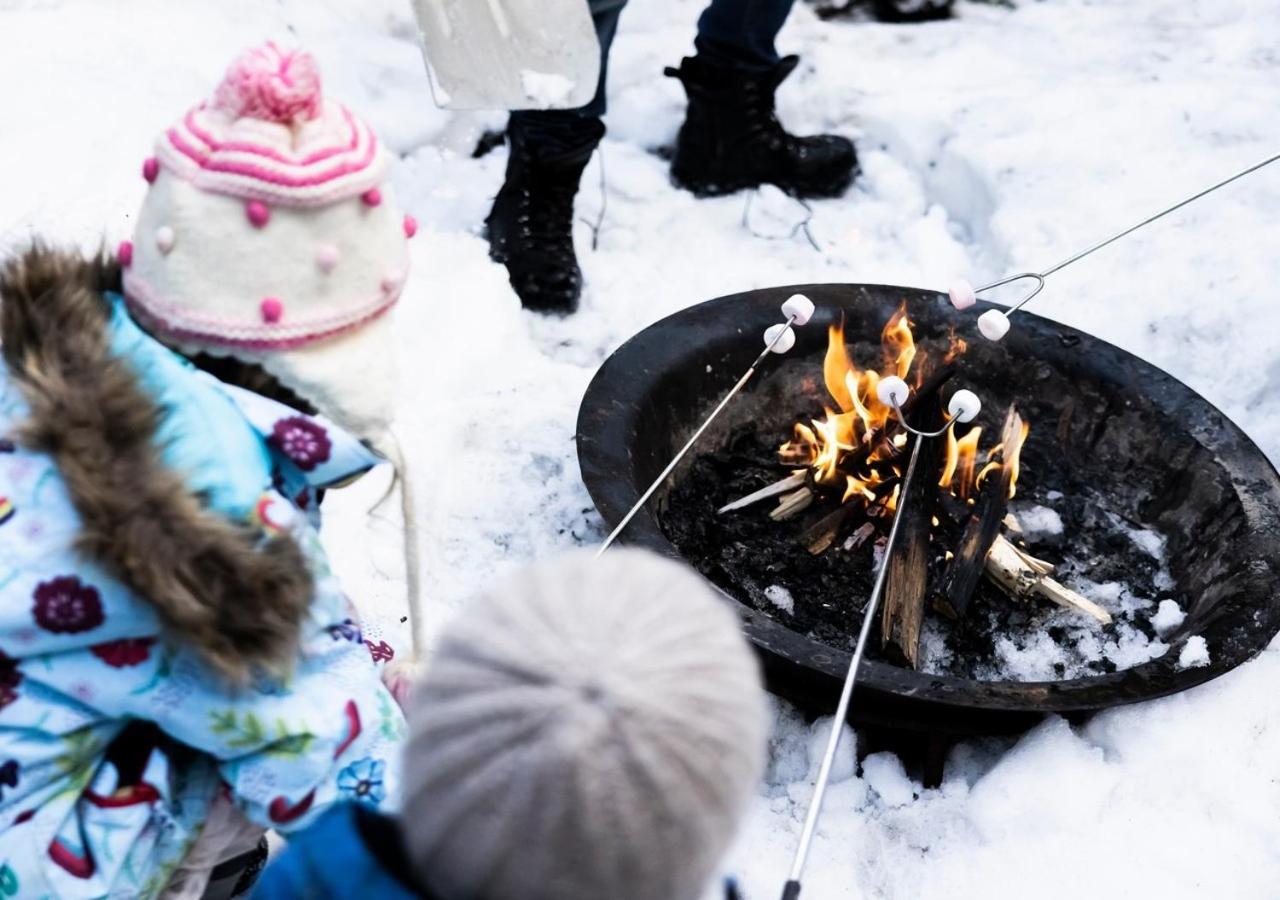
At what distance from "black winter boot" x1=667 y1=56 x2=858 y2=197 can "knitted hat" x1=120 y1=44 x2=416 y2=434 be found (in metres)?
2.52

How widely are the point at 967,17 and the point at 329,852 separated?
457 centimetres

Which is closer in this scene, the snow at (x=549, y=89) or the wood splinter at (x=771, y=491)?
the wood splinter at (x=771, y=491)

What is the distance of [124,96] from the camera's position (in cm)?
340

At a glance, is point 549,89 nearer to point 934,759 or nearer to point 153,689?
point 934,759

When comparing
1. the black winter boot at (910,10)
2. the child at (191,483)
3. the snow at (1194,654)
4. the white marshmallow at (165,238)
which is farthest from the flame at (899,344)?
the black winter boot at (910,10)

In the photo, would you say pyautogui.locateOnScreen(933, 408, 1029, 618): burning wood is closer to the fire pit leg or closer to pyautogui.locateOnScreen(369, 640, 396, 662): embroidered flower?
the fire pit leg

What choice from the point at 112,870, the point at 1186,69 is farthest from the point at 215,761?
the point at 1186,69

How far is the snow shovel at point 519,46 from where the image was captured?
3.02m

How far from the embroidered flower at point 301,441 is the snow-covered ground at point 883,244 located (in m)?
1.01

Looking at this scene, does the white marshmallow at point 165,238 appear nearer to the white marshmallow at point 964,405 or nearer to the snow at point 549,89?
the white marshmallow at point 964,405

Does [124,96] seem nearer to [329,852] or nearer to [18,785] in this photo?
[18,785]

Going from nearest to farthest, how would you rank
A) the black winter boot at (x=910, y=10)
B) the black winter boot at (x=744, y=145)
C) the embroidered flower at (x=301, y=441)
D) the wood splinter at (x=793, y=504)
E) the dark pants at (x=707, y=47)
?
1. the embroidered flower at (x=301, y=441)
2. the wood splinter at (x=793, y=504)
3. the dark pants at (x=707, y=47)
4. the black winter boot at (x=744, y=145)
5. the black winter boot at (x=910, y=10)

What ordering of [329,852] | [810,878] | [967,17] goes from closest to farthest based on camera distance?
[329,852]
[810,878]
[967,17]

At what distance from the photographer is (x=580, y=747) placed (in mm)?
856
